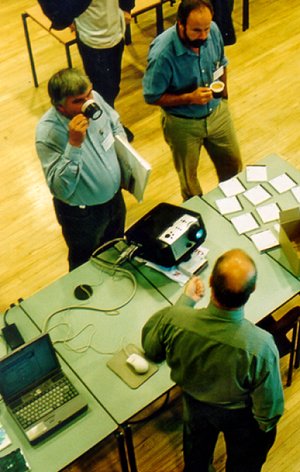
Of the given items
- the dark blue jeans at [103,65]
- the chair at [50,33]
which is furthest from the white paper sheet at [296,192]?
the chair at [50,33]

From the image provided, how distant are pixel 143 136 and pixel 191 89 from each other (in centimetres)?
157

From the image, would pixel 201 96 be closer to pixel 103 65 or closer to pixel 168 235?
pixel 168 235

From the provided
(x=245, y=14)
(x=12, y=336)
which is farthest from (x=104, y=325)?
(x=245, y=14)

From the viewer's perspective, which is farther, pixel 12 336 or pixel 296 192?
pixel 296 192

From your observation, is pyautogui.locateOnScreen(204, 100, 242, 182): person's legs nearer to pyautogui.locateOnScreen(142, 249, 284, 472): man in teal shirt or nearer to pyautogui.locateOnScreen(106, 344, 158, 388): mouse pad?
pyautogui.locateOnScreen(142, 249, 284, 472): man in teal shirt

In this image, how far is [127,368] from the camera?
9.82 feet

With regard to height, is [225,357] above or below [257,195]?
above

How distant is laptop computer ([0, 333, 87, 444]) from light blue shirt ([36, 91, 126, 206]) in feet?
2.79

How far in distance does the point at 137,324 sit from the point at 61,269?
1.40 metres

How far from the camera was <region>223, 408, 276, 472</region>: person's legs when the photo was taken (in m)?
2.74

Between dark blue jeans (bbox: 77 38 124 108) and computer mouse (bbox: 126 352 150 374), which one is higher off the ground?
dark blue jeans (bbox: 77 38 124 108)

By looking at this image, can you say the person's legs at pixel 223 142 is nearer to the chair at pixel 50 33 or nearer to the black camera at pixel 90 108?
the black camera at pixel 90 108

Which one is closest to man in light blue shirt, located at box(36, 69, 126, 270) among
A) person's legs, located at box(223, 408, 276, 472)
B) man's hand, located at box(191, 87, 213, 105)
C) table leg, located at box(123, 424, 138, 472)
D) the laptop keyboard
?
man's hand, located at box(191, 87, 213, 105)

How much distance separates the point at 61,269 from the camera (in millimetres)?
4449
